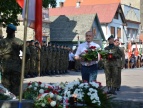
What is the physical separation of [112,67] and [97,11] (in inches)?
1963

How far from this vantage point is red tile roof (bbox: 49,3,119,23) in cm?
6099

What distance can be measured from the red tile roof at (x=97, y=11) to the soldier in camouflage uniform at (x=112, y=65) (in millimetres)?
46456

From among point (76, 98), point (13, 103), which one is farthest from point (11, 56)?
point (76, 98)

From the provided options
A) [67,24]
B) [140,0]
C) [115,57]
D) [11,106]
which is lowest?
[11,106]

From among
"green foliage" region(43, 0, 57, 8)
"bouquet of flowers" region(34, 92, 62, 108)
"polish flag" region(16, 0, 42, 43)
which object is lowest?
"bouquet of flowers" region(34, 92, 62, 108)

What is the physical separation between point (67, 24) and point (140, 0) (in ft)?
134

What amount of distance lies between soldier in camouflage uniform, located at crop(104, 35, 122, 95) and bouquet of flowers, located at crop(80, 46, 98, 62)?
8.96 feet

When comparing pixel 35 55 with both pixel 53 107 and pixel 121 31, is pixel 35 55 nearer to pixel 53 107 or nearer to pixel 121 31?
pixel 53 107

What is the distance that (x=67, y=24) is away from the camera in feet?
177

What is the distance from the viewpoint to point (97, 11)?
63.1 m

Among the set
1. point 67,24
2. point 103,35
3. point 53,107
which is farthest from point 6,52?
point 103,35

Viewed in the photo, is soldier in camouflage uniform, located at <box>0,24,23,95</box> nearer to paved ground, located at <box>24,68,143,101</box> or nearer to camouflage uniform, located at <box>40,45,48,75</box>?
paved ground, located at <box>24,68,143,101</box>

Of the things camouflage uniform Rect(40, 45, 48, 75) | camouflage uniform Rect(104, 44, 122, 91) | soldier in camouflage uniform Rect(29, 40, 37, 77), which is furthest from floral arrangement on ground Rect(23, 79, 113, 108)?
camouflage uniform Rect(40, 45, 48, 75)

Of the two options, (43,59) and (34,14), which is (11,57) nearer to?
(34,14)
